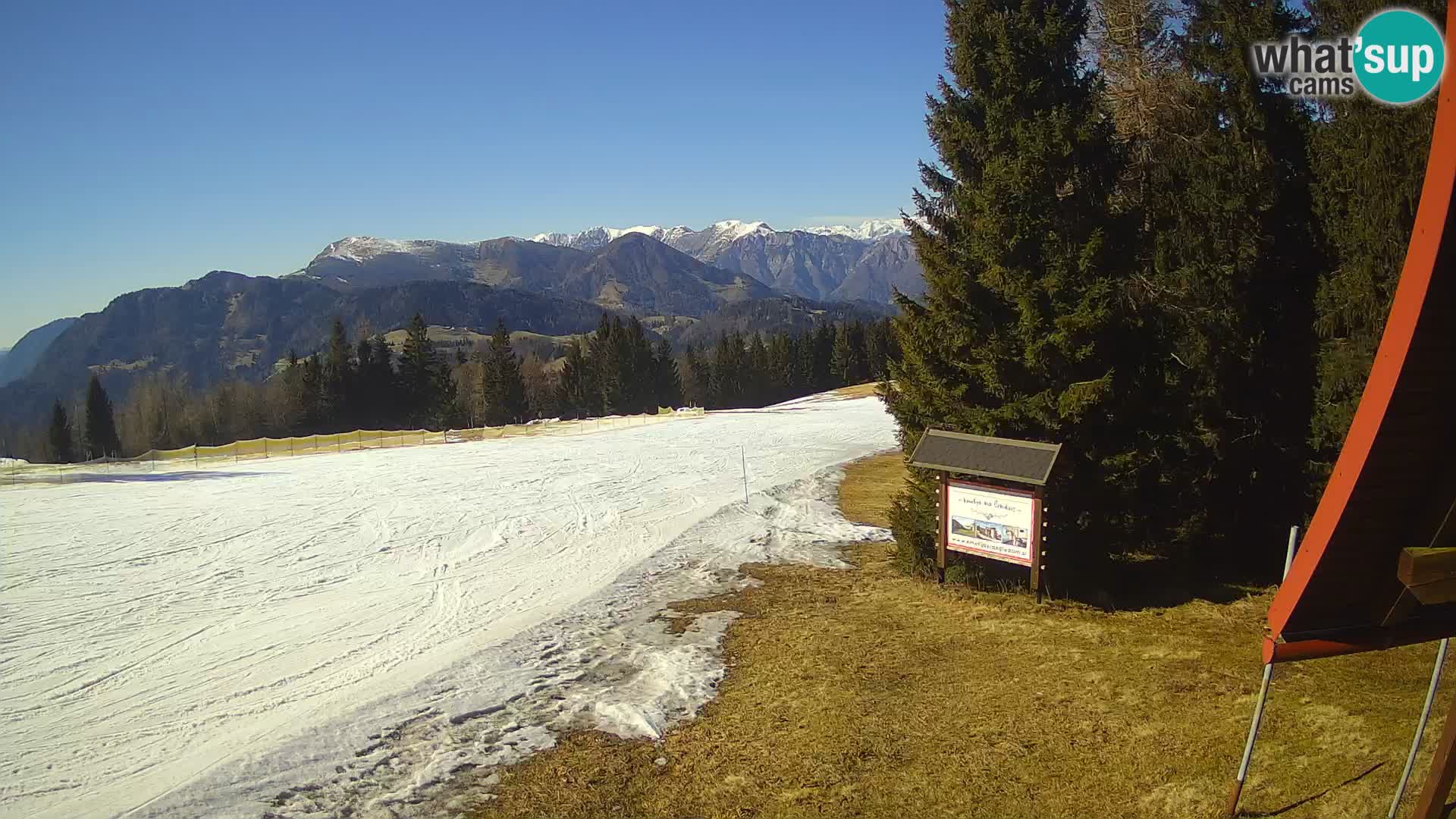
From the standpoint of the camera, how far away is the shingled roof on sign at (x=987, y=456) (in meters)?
12.3

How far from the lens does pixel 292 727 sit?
9.97 m

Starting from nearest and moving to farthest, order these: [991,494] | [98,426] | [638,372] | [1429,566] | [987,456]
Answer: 1. [1429,566]
2. [987,456]
3. [991,494]
4. [98,426]
5. [638,372]

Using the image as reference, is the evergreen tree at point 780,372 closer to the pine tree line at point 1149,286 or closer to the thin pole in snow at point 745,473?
the thin pole in snow at point 745,473

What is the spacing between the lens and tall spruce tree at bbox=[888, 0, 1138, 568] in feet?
41.6

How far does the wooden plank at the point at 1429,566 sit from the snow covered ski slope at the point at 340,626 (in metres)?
7.69

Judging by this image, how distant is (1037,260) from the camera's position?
13352mm

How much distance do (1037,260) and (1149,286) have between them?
1.68 meters

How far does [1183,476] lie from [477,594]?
12.6 metres

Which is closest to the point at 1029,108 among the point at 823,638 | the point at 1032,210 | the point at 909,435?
the point at 1032,210

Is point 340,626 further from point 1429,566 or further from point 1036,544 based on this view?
point 1429,566

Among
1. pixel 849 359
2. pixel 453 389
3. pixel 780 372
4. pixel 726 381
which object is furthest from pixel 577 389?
pixel 849 359

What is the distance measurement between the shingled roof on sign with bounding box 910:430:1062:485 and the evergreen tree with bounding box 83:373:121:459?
3958 inches

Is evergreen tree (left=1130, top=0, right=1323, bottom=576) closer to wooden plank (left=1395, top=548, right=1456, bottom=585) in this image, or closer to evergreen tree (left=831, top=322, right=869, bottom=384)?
wooden plank (left=1395, top=548, right=1456, bottom=585)

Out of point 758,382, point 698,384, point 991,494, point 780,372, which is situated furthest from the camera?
point 698,384
